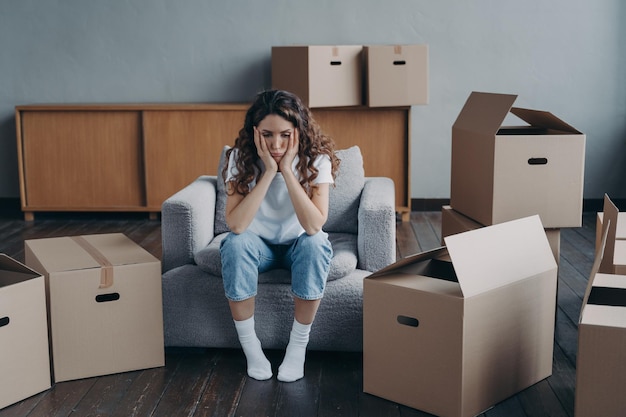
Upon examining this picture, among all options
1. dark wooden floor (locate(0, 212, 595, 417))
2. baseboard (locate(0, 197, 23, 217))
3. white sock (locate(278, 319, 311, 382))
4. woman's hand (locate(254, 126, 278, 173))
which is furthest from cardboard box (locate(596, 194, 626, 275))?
baseboard (locate(0, 197, 23, 217))

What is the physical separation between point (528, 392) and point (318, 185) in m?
0.92

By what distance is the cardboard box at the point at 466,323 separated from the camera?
7.20 ft

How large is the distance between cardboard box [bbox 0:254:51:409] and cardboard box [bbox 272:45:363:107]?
2.58 meters

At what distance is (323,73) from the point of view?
477 cm

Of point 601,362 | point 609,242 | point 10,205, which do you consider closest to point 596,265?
point 609,242

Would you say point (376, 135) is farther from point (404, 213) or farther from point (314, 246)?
point (314, 246)

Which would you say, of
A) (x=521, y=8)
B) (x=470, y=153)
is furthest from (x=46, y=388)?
(x=521, y=8)

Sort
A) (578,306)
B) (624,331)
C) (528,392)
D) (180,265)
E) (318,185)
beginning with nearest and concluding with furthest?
(624,331) < (528,392) < (318,185) < (180,265) < (578,306)

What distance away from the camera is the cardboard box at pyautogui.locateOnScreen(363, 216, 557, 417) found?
2193mm

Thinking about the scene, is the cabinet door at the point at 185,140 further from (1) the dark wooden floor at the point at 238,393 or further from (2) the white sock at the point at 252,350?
(2) the white sock at the point at 252,350

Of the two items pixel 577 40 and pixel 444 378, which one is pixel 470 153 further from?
pixel 577 40

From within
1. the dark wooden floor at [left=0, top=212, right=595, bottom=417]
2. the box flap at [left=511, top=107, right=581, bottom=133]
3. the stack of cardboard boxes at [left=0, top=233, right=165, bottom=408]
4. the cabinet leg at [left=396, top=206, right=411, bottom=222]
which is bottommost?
the dark wooden floor at [left=0, top=212, right=595, bottom=417]

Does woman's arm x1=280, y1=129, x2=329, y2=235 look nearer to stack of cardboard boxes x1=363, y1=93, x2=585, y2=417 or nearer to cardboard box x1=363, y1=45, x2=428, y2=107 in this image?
stack of cardboard boxes x1=363, y1=93, x2=585, y2=417

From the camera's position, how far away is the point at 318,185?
8.81 feet
